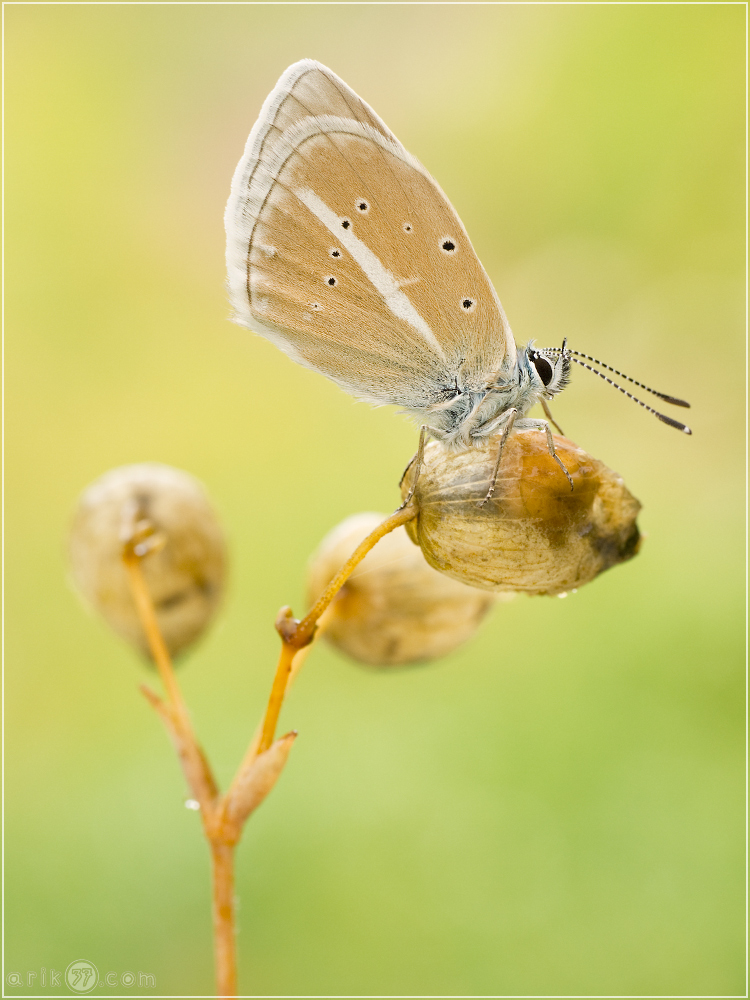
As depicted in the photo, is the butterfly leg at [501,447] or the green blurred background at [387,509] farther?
the green blurred background at [387,509]

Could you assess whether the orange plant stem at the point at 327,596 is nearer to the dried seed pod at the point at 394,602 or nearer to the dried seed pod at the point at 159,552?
the dried seed pod at the point at 394,602

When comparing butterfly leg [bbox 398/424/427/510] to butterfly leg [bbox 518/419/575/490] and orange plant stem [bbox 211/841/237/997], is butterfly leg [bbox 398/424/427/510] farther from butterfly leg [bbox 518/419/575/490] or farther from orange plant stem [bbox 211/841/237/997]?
orange plant stem [bbox 211/841/237/997]

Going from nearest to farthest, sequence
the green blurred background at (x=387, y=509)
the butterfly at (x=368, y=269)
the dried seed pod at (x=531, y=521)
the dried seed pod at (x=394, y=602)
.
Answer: the dried seed pod at (x=531, y=521)
the butterfly at (x=368, y=269)
the dried seed pod at (x=394, y=602)
the green blurred background at (x=387, y=509)

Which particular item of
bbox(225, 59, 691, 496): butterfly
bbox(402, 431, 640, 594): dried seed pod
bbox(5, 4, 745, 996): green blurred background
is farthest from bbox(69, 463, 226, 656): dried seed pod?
bbox(5, 4, 745, 996): green blurred background

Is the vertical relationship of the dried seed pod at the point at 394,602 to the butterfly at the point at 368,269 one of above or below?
below

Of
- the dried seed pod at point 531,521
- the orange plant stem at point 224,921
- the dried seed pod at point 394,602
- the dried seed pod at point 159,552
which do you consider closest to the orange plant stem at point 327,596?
the dried seed pod at point 531,521

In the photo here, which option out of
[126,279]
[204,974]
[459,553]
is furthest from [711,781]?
[126,279]
